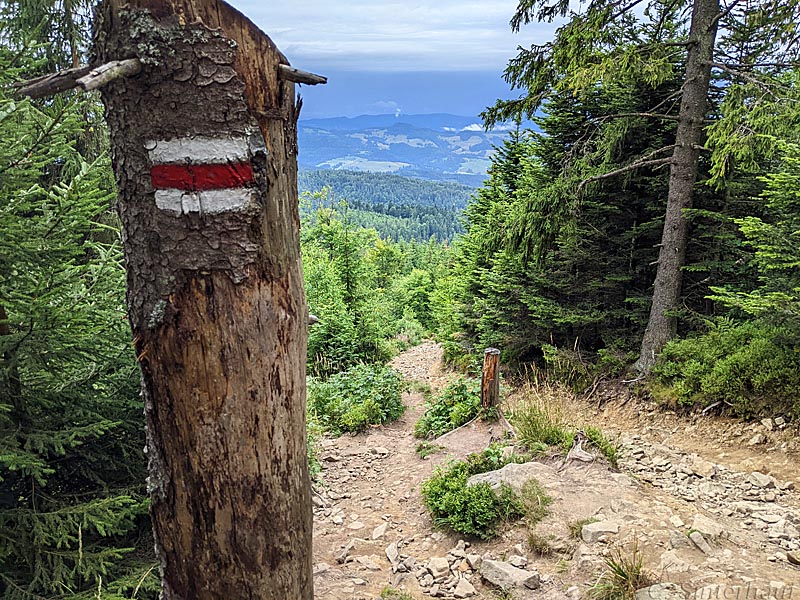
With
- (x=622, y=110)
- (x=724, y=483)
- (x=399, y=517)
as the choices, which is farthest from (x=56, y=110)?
(x=622, y=110)

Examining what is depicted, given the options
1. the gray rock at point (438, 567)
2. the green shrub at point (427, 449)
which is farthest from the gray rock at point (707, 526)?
the green shrub at point (427, 449)

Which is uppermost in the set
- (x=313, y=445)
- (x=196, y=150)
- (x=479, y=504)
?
(x=196, y=150)

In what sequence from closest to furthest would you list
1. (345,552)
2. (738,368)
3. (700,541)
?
(700,541) → (345,552) → (738,368)

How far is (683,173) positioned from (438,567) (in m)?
5.84

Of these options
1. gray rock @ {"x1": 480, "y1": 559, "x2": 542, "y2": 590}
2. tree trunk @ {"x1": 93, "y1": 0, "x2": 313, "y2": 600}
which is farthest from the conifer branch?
tree trunk @ {"x1": 93, "y1": 0, "x2": 313, "y2": 600}

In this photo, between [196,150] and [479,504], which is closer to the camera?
[196,150]

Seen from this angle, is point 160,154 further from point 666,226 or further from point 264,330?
point 666,226

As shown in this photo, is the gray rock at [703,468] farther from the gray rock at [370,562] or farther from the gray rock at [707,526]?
the gray rock at [370,562]

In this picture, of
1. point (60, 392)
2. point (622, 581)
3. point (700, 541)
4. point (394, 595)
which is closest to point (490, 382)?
point (700, 541)

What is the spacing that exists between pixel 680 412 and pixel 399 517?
410cm

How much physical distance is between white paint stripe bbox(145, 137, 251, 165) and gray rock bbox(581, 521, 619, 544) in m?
3.74

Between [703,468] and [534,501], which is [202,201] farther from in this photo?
[703,468]

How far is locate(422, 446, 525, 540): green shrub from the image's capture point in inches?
171

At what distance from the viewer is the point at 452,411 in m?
7.29
